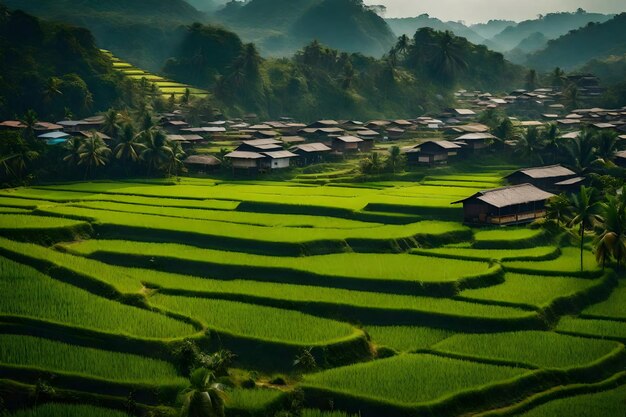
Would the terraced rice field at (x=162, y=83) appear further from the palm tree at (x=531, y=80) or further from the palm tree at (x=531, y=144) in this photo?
the palm tree at (x=531, y=144)

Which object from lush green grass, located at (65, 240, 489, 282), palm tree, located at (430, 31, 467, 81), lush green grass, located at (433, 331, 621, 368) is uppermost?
palm tree, located at (430, 31, 467, 81)

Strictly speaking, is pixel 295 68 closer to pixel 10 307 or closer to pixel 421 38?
pixel 421 38

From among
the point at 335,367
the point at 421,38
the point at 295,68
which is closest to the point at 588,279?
the point at 335,367

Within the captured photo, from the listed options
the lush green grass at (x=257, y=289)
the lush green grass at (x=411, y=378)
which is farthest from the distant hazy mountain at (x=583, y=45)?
the lush green grass at (x=411, y=378)

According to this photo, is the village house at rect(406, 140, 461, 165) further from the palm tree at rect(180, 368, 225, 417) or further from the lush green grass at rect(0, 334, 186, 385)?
the palm tree at rect(180, 368, 225, 417)

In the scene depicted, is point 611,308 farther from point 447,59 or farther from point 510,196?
point 447,59

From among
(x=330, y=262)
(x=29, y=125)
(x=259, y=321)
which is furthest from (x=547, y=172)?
(x=29, y=125)

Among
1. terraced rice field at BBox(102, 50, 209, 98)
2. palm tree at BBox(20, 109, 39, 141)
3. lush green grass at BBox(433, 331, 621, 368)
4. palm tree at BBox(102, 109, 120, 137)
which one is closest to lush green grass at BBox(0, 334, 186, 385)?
lush green grass at BBox(433, 331, 621, 368)
